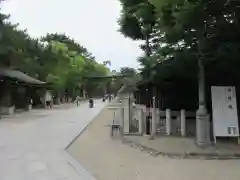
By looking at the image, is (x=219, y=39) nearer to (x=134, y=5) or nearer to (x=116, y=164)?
(x=116, y=164)

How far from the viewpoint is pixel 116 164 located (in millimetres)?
11352

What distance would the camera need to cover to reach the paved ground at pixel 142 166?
960 centimetres

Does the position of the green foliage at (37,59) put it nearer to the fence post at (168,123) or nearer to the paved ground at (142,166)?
the fence post at (168,123)

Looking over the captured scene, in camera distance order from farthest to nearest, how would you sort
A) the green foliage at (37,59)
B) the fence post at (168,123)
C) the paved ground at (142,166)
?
the green foliage at (37,59)
the fence post at (168,123)
the paved ground at (142,166)

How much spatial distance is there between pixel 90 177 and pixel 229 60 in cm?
672

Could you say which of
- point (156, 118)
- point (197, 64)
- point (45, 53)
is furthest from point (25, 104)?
point (197, 64)

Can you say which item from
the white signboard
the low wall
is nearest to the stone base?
the white signboard

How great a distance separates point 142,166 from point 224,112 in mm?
4354

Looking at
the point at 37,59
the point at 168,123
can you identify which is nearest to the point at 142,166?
the point at 168,123

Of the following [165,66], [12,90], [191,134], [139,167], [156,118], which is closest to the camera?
[139,167]

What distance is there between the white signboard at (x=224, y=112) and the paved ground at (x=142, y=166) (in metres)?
2.26

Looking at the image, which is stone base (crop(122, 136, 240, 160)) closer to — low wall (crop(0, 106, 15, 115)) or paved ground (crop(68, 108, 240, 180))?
paved ground (crop(68, 108, 240, 180))

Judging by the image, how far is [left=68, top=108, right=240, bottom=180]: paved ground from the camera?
9602mm

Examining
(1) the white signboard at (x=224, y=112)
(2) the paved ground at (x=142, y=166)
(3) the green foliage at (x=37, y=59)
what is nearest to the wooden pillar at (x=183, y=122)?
(1) the white signboard at (x=224, y=112)
